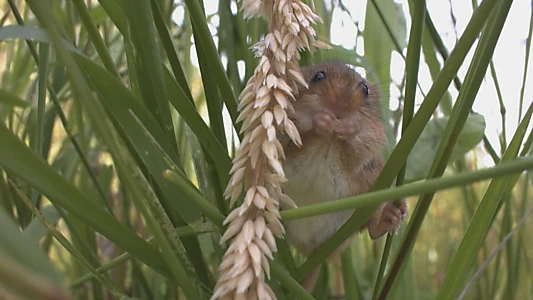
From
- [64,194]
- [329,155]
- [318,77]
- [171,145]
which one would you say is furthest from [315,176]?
[64,194]

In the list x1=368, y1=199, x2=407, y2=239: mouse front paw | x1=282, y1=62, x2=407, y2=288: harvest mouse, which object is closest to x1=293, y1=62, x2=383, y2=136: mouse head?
x1=282, y1=62, x2=407, y2=288: harvest mouse

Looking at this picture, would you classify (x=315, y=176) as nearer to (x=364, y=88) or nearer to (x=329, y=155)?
(x=329, y=155)

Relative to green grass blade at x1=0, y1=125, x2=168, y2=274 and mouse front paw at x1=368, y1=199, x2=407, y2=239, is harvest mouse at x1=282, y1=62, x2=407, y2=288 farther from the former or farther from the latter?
green grass blade at x1=0, y1=125, x2=168, y2=274

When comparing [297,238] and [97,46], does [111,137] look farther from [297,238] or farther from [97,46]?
[297,238]

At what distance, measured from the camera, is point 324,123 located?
28.7 inches

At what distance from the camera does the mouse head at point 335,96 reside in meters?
0.79

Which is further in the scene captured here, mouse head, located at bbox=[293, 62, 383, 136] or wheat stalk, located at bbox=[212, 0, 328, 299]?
mouse head, located at bbox=[293, 62, 383, 136]

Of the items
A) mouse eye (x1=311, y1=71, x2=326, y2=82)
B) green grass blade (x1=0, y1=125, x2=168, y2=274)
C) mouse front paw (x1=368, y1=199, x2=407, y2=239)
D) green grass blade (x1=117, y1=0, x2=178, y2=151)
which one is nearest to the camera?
green grass blade (x1=0, y1=125, x2=168, y2=274)

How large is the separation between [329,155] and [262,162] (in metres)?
0.44

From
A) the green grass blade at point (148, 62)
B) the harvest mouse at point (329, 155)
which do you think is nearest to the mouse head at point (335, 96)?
the harvest mouse at point (329, 155)

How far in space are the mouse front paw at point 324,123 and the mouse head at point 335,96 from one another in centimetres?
2

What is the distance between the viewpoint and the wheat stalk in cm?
30

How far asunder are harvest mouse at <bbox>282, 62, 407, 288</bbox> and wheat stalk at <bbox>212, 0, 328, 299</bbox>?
Result: 36cm

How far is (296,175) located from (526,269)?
2.16 ft
